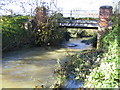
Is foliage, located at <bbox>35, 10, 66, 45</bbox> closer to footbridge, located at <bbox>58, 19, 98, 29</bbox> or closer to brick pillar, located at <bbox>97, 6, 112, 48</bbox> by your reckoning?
footbridge, located at <bbox>58, 19, 98, 29</bbox>

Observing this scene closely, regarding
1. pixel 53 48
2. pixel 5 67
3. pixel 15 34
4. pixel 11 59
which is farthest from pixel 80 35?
pixel 5 67

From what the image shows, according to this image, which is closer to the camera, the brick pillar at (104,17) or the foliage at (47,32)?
the brick pillar at (104,17)

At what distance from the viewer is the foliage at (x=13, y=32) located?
11.4 meters

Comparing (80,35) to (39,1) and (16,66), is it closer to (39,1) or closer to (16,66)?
(39,1)

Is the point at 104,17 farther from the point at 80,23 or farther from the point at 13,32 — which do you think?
the point at 13,32

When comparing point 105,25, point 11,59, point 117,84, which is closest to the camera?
point 117,84

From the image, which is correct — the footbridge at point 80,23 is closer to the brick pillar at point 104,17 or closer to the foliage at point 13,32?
the brick pillar at point 104,17

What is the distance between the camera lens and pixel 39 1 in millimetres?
13555

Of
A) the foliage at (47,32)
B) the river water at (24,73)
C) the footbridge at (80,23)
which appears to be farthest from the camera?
the footbridge at (80,23)

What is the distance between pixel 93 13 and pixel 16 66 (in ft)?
32.1

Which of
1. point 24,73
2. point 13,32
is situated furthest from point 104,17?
point 24,73

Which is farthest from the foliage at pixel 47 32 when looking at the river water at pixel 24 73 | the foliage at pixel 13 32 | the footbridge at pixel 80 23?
the river water at pixel 24 73

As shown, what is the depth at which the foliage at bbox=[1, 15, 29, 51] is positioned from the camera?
1135cm

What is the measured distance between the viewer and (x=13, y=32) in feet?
39.0
